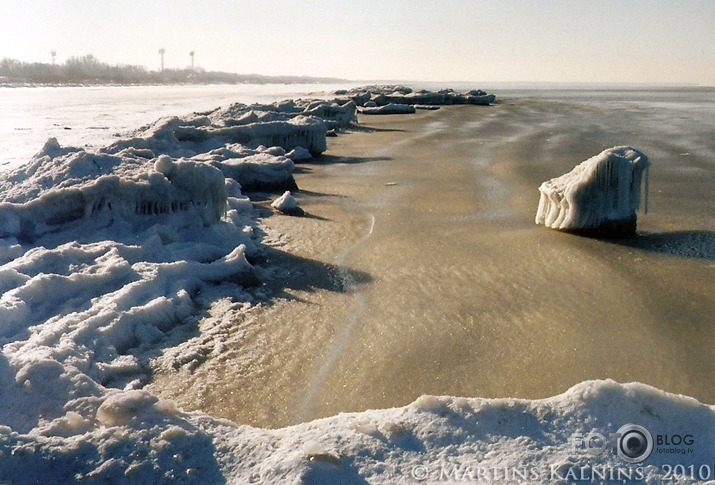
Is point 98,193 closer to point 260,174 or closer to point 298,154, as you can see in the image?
point 260,174

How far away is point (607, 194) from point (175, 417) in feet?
16.3

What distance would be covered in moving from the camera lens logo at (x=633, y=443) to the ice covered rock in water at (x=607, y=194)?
409cm

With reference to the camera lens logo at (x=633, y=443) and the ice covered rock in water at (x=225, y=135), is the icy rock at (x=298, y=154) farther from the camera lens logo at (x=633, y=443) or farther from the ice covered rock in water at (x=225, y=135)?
the camera lens logo at (x=633, y=443)

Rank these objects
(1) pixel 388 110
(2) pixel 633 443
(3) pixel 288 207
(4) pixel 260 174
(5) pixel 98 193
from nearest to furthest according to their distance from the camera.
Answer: (2) pixel 633 443 → (5) pixel 98 193 → (3) pixel 288 207 → (4) pixel 260 174 → (1) pixel 388 110

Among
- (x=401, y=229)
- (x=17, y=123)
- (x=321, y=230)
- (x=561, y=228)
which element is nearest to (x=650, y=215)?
(x=561, y=228)

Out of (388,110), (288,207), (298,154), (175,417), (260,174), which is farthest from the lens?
(388,110)

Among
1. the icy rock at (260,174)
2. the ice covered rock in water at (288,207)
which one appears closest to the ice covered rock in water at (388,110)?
the icy rock at (260,174)

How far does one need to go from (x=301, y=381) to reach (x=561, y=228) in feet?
12.6

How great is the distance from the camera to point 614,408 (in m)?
2.20

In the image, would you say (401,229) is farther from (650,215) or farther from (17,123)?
(17,123)

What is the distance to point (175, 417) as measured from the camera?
7.65 feet

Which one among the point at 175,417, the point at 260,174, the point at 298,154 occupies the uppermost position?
the point at 298,154

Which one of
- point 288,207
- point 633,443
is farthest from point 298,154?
point 633,443

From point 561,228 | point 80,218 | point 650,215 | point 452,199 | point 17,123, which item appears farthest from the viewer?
point 17,123
